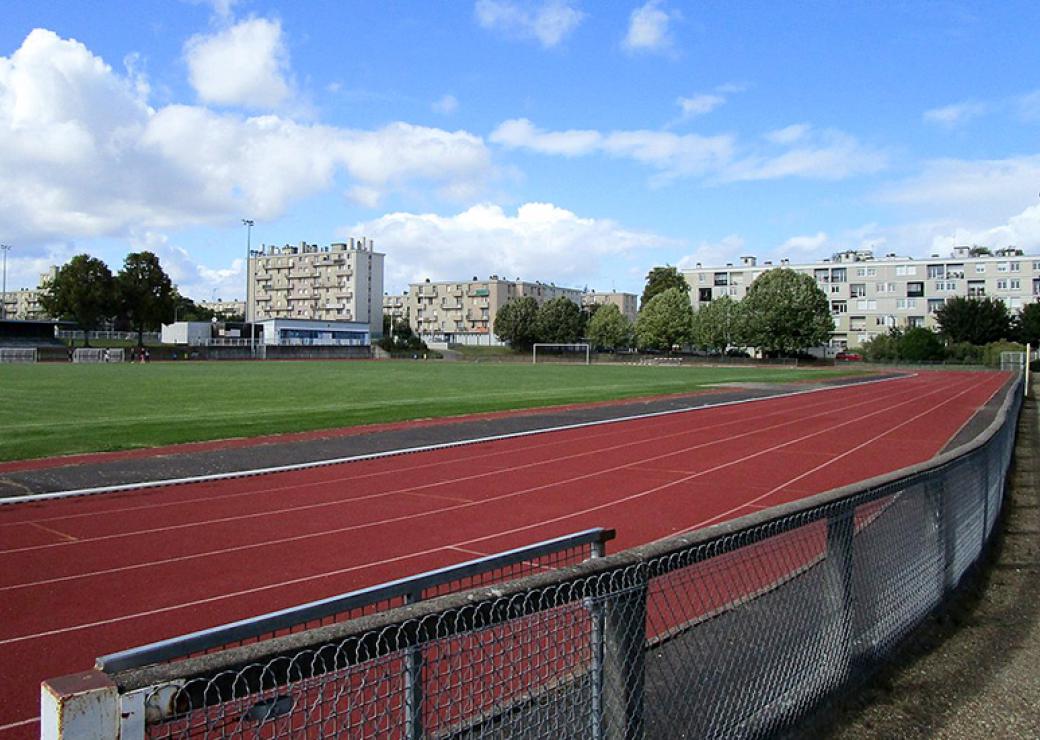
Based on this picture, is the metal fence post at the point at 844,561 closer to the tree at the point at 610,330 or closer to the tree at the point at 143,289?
the tree at the point at 143,289

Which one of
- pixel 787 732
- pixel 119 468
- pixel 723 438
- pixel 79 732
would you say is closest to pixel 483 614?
pixel 79 732

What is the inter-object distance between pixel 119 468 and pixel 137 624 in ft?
25.8

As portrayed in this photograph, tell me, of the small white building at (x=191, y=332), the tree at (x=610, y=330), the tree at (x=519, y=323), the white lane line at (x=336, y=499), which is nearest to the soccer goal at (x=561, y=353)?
the tree at (x=519, y=323)

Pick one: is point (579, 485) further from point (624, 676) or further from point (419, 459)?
point (624, 676)

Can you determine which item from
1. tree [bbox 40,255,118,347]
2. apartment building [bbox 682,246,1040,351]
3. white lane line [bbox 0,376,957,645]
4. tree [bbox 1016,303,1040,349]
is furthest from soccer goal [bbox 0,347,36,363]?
tree [bbox 1016,303,1040,349]

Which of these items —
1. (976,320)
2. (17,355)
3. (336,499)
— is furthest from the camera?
(976,320)

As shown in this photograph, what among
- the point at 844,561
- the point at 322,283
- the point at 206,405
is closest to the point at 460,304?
the point at 322,283

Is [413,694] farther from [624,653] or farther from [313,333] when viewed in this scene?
[313,333]

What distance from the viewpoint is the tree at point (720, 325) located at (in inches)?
3597

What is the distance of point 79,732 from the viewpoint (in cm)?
162

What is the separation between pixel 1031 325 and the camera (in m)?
85.8

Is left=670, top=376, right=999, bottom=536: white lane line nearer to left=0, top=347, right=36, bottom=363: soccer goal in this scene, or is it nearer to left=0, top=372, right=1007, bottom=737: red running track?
left=0, top=372, right=1007, bottom=737: red running track

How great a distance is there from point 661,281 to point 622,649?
386 ft

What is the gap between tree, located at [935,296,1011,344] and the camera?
87.2m
